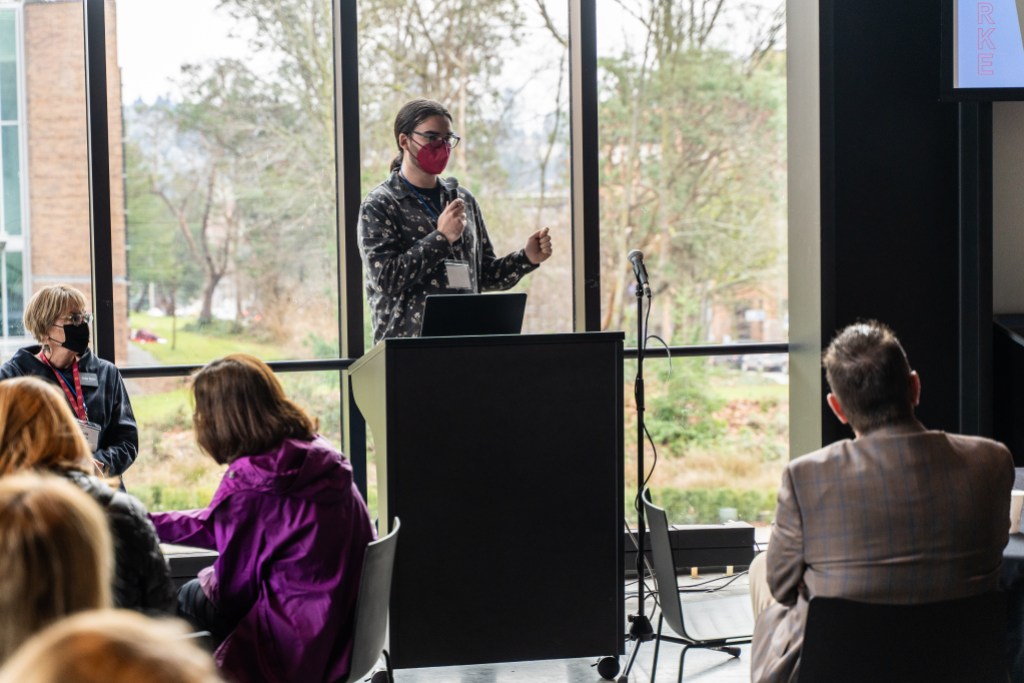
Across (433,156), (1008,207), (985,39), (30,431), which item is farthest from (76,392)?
(1008,207)

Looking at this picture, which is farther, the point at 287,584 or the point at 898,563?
the point at 287,584

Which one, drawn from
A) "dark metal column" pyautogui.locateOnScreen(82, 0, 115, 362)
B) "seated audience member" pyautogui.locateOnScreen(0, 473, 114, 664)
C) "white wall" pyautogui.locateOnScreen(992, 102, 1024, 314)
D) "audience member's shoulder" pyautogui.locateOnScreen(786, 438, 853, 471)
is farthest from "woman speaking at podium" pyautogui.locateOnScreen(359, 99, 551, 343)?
"seated audience member" pyautogui.locateOnScreen(0, 473, 114, 664)

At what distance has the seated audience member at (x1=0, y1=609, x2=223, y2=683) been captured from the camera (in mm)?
817

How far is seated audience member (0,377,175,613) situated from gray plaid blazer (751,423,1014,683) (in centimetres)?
130

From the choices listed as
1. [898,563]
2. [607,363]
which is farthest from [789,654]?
[607,363]

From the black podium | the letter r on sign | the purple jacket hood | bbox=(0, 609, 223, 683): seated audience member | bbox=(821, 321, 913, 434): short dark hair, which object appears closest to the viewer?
bbox=(0, 609, 223, 683): seated audience member

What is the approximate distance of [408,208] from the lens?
3713 mm

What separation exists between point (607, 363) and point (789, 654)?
112 cm

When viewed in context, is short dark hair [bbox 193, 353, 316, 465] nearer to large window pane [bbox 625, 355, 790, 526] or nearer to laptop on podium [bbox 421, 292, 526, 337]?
laptop on podium [bbox 421, 292, 526, 337]

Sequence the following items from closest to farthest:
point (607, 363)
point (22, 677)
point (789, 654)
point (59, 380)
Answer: point (22, 677), point (789, 654), point (607, 363), point (59, 380)

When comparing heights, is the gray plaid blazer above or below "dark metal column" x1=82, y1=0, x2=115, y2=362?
below

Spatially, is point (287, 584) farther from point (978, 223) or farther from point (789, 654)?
point (978, 223)

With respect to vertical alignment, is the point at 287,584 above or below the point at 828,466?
below

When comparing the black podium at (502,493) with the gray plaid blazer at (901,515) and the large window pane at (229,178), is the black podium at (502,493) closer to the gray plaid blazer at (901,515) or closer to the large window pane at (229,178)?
the gray plaid blazer at (901,515)
